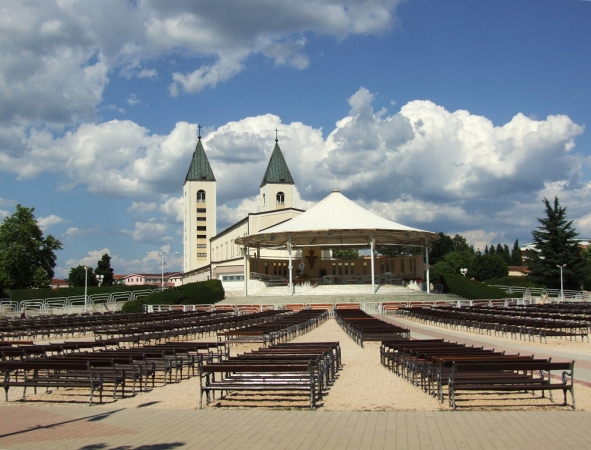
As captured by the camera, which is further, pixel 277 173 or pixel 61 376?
pixel 277 173

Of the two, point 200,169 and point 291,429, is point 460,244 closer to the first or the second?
point 200,169

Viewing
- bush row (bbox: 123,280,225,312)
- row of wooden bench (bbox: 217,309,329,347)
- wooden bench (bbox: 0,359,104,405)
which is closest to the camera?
wooden bench (bbox: 0,359,104,405)

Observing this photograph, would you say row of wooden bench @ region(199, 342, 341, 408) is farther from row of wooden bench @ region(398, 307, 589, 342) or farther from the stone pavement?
row of wooden bench @ region(398, 307, 589, 342)

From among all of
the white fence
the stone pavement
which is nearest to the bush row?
the white fence

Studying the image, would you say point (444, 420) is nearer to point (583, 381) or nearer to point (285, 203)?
point (583, 381)

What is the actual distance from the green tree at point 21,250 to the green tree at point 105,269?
15529 mm

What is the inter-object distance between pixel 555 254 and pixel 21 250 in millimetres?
54941

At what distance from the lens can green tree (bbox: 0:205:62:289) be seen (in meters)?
64.1

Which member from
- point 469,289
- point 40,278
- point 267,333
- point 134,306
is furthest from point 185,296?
point 267,333

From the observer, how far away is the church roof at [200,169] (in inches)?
3723

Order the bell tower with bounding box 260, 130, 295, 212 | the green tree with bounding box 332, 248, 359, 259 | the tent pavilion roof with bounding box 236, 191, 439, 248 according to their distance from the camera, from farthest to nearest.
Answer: the green tree with bounding box 332, 248, 359, 259 < the bell tower with bounding box 260, 130, 295, 212 < the tent pavilion roof with bounding box 236, 191, 439, 248

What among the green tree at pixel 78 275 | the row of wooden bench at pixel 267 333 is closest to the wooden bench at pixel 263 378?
the row of wooden bench at pixel 267 333

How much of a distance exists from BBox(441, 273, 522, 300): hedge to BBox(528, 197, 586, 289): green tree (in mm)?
17700

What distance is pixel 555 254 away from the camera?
6569 centimetres
